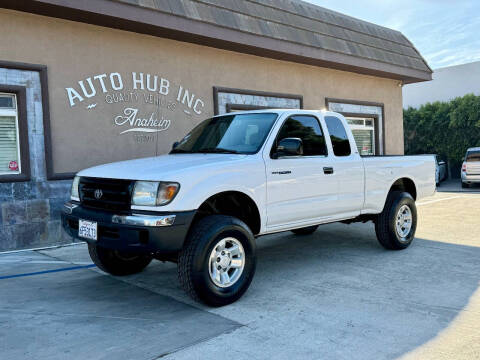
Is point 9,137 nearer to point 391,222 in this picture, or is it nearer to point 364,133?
point 391,222

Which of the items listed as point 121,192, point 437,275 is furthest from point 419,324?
point 121,192

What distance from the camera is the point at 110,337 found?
12.2ft

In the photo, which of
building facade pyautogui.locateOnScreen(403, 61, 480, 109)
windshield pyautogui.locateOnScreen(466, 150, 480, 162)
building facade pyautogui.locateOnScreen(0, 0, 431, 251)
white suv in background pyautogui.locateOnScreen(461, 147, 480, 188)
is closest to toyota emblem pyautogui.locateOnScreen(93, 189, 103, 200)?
building facade pyautogui.locateOnScreen(0, 0, 431, 251)

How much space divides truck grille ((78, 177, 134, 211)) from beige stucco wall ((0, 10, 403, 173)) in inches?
151

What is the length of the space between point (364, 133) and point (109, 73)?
9.23 meters

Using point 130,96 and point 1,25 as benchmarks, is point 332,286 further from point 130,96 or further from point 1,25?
point 1,25

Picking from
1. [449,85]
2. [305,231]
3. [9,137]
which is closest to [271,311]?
[305,231]

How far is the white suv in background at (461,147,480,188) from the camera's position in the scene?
18.4m

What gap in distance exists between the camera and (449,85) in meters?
30.5

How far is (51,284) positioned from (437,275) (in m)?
4.54

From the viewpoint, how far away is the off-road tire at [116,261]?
17.7 ft

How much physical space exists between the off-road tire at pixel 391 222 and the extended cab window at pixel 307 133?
1.56m

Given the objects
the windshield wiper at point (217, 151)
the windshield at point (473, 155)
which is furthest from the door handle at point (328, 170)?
the windshield at point (473, 155)

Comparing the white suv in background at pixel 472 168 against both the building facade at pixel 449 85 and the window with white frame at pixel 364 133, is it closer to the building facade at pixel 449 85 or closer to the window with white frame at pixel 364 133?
the window with white frame at pixel 364 133
